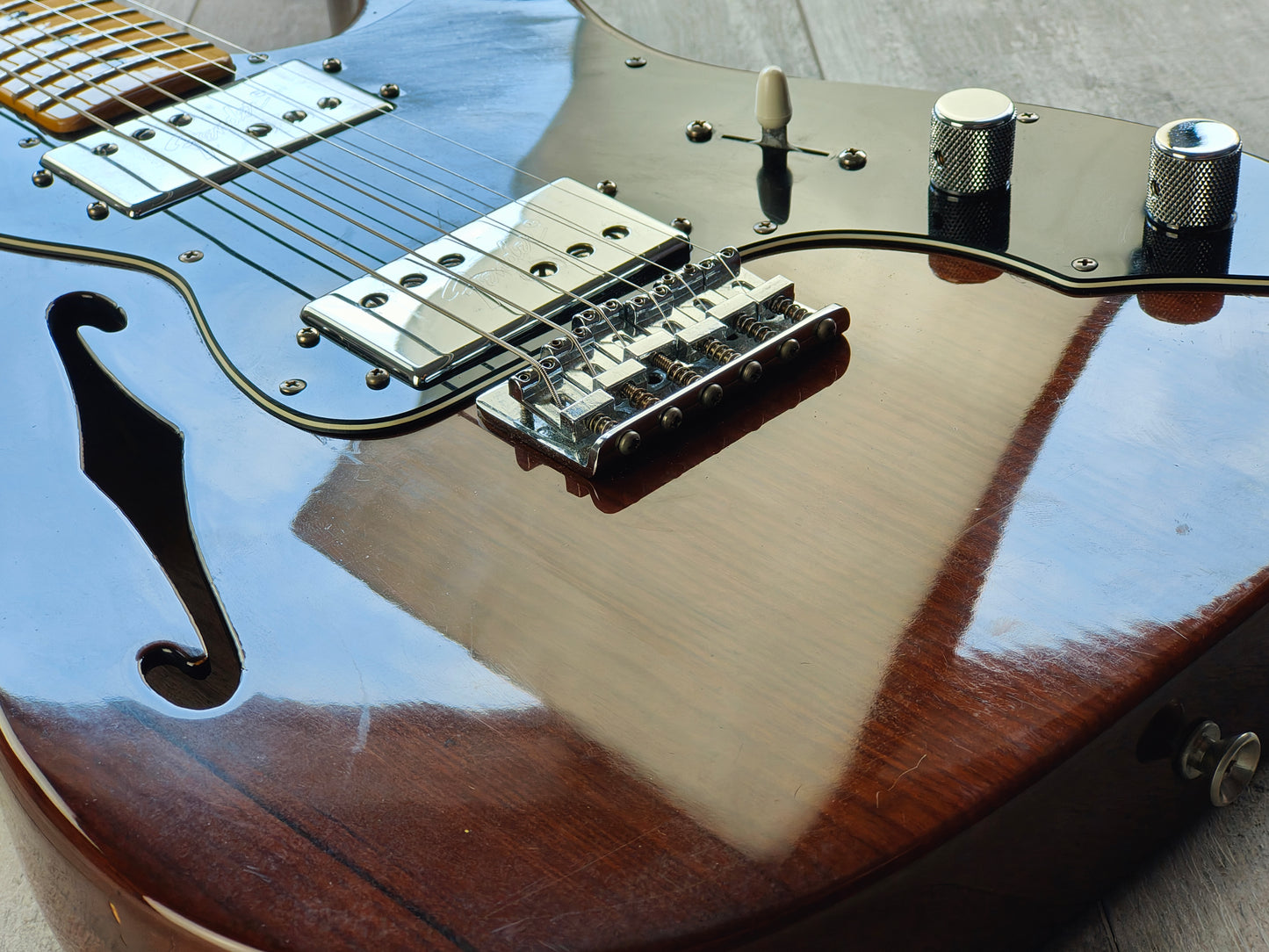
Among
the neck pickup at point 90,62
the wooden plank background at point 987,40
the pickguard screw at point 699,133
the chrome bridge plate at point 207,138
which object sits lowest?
the wooden plank background at point 987,40

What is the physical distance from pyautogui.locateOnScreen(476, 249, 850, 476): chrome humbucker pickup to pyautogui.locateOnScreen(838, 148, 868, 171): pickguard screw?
0.66 ft

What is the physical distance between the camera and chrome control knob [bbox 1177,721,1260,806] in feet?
2.13

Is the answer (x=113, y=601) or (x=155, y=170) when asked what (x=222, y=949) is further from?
(x=155, y=170)

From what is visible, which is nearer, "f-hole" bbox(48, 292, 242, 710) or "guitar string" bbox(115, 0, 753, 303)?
"f-hole" bbox(48, 292, 242, 710)

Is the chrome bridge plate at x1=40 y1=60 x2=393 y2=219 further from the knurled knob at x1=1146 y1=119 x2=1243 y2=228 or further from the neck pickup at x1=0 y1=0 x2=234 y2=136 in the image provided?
the knurled knob at x1=1146 y1=119 x2=1243 y2=228

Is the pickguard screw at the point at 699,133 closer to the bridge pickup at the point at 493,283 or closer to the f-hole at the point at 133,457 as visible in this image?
the bridge pickup at the point at 493,283

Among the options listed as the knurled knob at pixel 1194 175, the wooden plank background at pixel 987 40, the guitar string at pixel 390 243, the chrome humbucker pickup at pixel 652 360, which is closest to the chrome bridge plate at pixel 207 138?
the guitar string at pixel 390 243

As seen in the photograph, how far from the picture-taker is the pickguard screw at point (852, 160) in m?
0.98

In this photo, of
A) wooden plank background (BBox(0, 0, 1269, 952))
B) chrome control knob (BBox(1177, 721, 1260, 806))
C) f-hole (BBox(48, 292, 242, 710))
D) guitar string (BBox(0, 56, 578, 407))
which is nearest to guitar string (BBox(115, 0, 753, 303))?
guitar string (BBox(0, 56, 578, 407))

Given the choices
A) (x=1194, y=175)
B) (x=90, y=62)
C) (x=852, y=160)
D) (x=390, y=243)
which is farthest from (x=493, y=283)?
(x=90, y=62)

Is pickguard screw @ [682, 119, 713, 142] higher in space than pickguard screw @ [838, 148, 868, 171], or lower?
higher

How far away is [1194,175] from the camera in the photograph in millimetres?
828

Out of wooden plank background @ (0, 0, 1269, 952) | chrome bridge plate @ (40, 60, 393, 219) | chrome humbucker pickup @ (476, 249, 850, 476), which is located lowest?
wooden plank background @ (0, 0, 1269, 952)

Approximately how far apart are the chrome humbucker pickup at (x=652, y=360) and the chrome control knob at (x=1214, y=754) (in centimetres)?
33
